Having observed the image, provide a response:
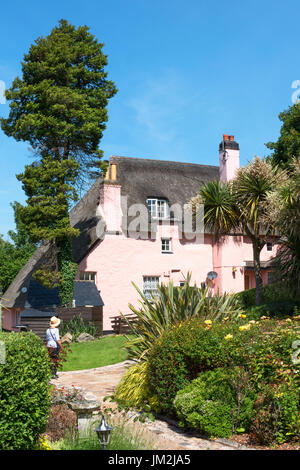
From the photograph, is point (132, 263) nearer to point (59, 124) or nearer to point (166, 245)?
point (166, 245)

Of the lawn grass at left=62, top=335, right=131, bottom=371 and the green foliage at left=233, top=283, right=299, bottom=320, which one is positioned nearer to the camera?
the lawn grass at left=62, top=335, right=131, bottom=371

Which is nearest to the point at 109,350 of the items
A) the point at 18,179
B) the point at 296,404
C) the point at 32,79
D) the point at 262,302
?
the point at 262,302

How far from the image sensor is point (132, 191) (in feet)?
94.3

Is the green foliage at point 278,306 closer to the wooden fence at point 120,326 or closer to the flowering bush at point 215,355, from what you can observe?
the wooden fence at point 120,326

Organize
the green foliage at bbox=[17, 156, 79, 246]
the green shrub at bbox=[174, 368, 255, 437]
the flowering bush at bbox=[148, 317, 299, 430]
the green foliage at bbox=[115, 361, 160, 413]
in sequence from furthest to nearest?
the green foliage at bbox=[17, 156, 79, 246] < the green foliage at bbox=[115, 361, 160, 413] < the flowering bush at bbox=[148, 317, 299, 430] < the green shrub at bbox=[174, 368, 255, 437]

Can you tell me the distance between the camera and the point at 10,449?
5.99 meters

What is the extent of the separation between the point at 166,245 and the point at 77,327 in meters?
8.05

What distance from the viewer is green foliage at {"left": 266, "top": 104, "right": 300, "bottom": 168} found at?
30188 mm

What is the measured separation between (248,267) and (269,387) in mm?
22243

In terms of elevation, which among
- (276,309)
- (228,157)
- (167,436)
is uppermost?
(228,157)

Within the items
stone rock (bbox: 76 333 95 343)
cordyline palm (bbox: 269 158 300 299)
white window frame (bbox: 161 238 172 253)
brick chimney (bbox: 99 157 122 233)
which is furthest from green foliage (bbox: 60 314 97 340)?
cordyline palm (bbox: 269 158 300 299)

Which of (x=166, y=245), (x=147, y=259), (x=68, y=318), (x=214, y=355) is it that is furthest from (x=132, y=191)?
(x=214, y=355)

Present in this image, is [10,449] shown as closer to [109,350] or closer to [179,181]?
[109,350]

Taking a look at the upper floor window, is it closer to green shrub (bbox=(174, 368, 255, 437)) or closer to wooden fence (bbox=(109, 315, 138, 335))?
wooden fence (bbox=(109, 315, 138, 335))
